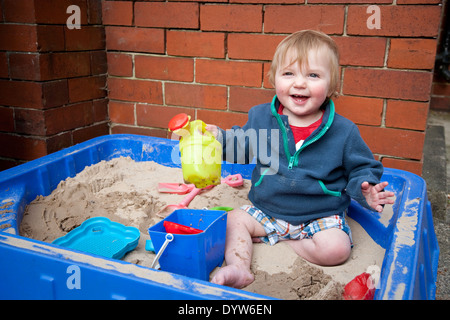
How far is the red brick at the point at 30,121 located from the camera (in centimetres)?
165

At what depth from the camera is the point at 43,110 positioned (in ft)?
5.39

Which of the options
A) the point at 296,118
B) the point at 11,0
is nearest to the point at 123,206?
the point at 296,118

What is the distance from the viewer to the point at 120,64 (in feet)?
6.30

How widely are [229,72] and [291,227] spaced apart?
2.60 feet

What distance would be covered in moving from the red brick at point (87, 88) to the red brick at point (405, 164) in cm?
131

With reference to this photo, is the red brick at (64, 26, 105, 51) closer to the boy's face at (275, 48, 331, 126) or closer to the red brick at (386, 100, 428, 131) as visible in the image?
the boy's face at (275, 48, 331, 126)

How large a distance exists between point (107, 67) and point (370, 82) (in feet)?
3.93

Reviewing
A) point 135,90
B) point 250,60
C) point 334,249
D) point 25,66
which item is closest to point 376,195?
point 334,249

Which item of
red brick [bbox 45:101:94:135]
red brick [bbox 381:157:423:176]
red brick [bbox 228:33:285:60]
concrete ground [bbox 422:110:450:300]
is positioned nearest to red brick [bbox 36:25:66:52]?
red brick [bbox 45:101:94:135]

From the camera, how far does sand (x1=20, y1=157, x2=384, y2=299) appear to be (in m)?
1.05

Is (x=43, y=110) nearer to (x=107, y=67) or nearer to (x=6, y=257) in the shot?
(x=107, y=67)

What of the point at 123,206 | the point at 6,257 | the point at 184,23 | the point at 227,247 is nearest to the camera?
the point at 6,257

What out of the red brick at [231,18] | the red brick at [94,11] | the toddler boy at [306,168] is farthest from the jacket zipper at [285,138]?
the red brick at [94,11]

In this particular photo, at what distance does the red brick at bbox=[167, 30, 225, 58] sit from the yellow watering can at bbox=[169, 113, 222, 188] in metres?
0.60
